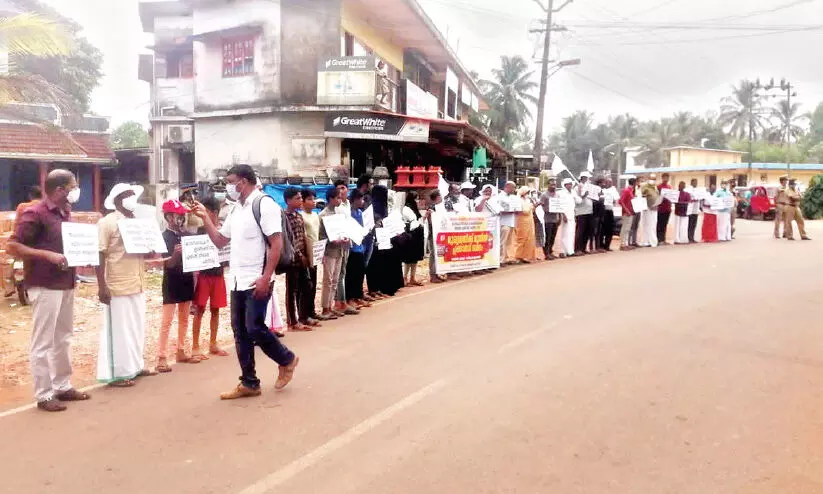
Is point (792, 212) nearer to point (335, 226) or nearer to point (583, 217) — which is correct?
point (583, 217)

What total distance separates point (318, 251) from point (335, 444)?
4608 millimetres

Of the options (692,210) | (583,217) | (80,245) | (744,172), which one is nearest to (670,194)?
(692,210)

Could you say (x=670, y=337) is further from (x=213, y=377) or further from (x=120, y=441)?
(x=120, y=441)

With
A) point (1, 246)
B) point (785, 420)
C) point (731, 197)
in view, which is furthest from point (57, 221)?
point (731, 197)

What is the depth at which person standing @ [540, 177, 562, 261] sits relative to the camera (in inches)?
628

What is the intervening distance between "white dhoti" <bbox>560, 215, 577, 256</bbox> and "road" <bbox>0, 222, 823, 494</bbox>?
7445 millimetres

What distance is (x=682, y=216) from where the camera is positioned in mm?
19844

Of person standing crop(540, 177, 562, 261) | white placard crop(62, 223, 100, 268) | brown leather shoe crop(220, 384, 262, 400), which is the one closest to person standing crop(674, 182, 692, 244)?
person standing crop(540, 177, 562, 261)

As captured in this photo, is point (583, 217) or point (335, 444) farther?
point (583, 217)

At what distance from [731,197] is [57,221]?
19.3 metres

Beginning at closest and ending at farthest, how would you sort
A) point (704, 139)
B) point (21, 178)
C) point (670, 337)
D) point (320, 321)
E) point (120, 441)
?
point (120, 441) → point (670, 337) → point (320, 321) → point (21, 178) → point (704, 139)

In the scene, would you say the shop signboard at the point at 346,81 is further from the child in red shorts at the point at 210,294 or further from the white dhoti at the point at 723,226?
the child in red shorts at the point at 210,294

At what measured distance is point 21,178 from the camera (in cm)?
2406

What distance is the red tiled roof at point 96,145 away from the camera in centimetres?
2603
